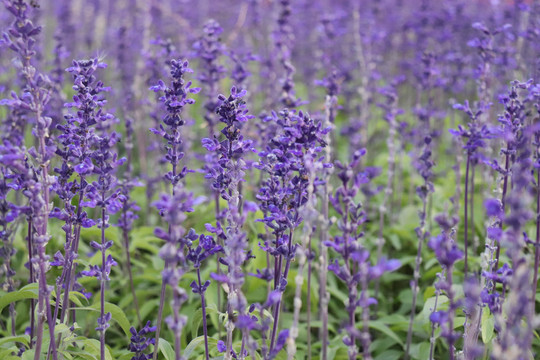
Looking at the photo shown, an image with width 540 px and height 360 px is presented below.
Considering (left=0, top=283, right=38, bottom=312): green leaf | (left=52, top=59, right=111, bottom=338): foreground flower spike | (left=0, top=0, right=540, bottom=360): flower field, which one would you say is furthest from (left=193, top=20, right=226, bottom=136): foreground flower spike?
(left=0, top=283, right=38, bottom=312): green leaf

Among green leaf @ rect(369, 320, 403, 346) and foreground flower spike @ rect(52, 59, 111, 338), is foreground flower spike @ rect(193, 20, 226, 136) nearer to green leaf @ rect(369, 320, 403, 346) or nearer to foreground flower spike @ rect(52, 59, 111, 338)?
foreground flower spike @ rect(52, 59, 111, 338)

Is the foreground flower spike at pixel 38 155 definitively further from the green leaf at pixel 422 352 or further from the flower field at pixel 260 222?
the green leaf at pixel 422 352

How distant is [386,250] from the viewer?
263 inches

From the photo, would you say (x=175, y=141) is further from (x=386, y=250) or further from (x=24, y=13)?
(x=386, y=250)

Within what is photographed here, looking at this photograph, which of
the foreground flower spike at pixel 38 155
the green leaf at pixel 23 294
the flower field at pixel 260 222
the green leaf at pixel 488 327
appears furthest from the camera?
the green leaf at pixel 488 327

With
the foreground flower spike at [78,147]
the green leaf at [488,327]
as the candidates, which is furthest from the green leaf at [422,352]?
the foreground flower spike at [78,147]

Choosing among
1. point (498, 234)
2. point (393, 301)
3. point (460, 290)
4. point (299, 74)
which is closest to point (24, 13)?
point (498, 234)

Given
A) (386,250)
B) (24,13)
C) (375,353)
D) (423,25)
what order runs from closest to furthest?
(24,13) → (375,353) → (386,250) → (423,25)

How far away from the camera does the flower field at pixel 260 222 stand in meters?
2.98

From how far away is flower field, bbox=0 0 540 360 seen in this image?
2977mm

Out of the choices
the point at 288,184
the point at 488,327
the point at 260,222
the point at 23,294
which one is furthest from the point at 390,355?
the point at 23,294

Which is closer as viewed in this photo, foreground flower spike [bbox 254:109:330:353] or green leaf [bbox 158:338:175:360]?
foreground flower spike [bbox 254:109:330:353]

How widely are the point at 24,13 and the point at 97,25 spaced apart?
11.1 meters

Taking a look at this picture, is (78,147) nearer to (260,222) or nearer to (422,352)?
(260,222)
